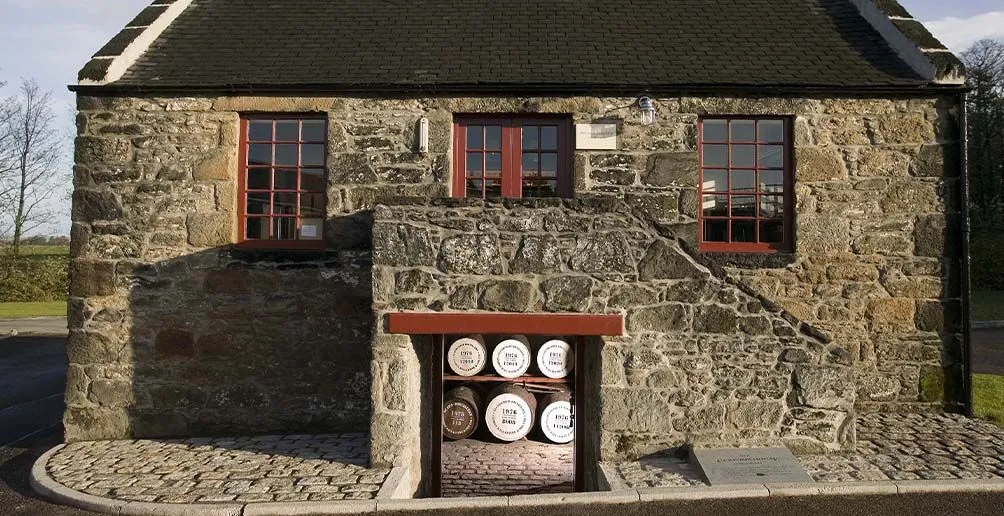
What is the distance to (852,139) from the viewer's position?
7.18m

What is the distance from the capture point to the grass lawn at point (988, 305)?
15.6 metres

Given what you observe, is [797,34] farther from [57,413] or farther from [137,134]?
[57,413]

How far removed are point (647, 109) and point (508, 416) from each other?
429cm

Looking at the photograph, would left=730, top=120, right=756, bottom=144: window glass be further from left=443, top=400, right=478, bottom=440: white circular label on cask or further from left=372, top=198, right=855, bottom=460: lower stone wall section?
left=443, top=400, right=478, bottom=440: white circular label on cask

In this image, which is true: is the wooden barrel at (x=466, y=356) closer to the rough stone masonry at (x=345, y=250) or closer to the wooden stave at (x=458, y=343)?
the wooden stave at (x=458, y=343)

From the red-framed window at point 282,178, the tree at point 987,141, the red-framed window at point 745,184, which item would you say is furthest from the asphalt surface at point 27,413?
the tree at point 987,141

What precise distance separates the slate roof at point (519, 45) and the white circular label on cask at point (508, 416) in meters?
4.04

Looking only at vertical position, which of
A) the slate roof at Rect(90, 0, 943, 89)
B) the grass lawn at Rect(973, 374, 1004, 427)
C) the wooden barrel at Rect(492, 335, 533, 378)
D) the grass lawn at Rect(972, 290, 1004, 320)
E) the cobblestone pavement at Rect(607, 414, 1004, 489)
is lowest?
the cobblestone pavement at Rect(607, 414, 1004, 489)

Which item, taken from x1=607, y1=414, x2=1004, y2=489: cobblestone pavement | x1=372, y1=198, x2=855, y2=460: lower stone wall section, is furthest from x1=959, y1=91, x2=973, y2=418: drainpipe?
x1=372, y1=198, x2=855, y2=460: lower stone wall section

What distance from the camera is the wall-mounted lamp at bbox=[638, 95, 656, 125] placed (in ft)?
23.2

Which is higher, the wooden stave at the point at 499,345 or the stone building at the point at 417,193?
the stone building at the point at 417,193

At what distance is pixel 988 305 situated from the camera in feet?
55.8

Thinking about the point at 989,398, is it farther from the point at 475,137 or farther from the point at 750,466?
the point at 475,137

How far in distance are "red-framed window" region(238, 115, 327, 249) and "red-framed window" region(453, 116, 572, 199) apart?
1.68 m
